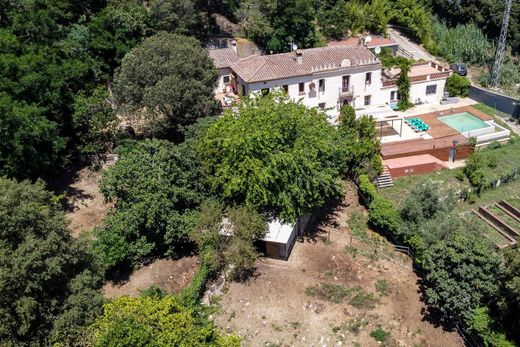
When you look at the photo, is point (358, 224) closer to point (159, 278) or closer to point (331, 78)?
point (159, 278)

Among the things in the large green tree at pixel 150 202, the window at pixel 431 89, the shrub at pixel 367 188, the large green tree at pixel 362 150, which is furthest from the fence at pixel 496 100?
the large green tree at pixel 150 202

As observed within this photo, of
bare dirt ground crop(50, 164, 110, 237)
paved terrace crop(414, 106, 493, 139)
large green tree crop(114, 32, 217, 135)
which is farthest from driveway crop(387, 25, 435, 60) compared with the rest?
bare dirt ground crop(50, 164, 110, 237)

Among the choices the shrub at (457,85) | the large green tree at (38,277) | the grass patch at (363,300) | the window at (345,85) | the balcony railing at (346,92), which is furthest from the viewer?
the shrub at (457,85)

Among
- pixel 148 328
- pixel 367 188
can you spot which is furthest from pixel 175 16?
pixel 148 328

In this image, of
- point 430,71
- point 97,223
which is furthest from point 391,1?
point 97,223

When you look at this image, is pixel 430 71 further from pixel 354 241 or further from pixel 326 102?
pixel 354 241

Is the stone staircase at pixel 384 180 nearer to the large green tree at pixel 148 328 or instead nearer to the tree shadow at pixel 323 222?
the tree shadow at pixel 323 222
